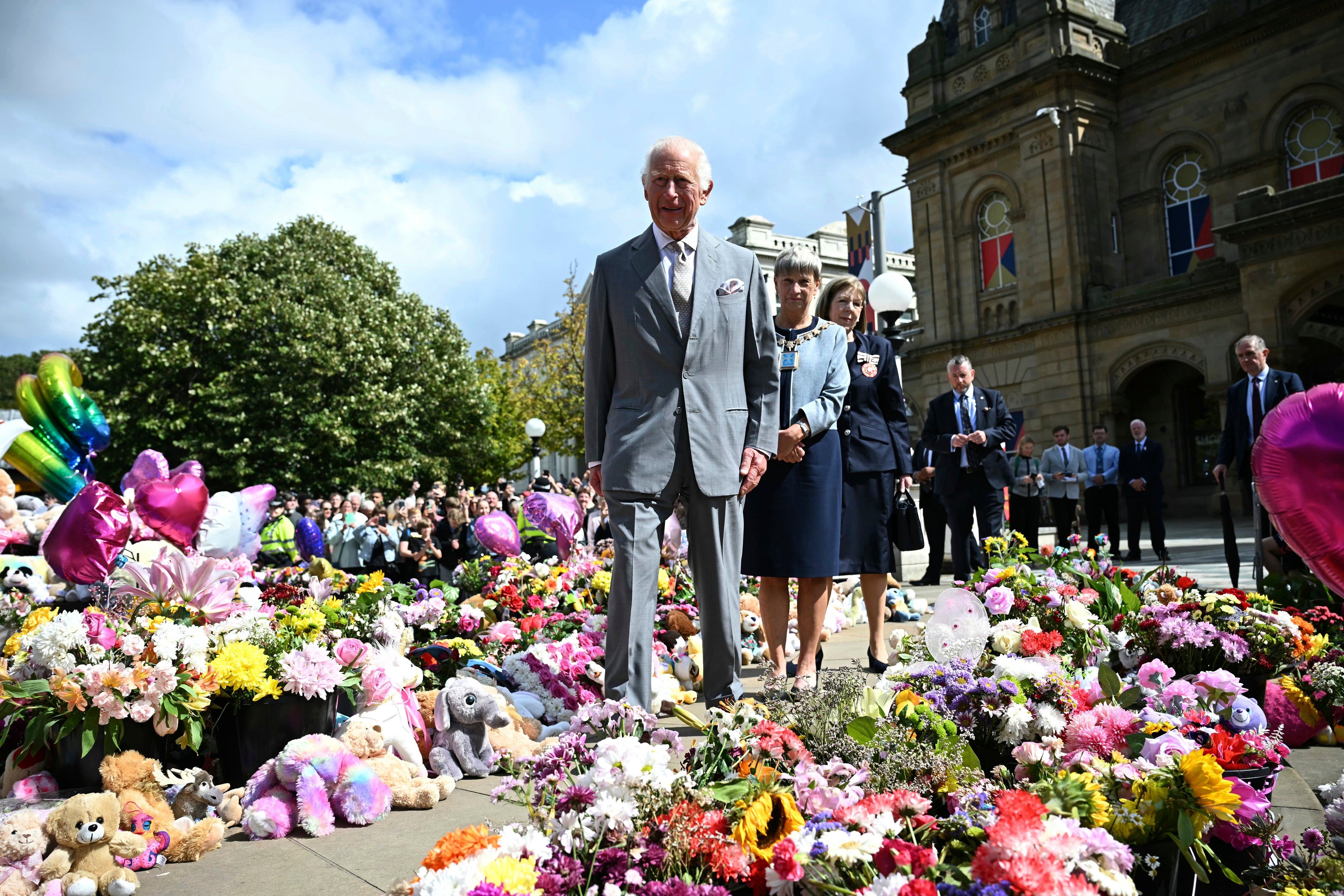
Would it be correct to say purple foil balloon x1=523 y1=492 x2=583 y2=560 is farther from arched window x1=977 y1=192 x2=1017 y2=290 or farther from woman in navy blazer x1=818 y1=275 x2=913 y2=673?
arched window x1=977 y1=192 x2=1017 y2=290

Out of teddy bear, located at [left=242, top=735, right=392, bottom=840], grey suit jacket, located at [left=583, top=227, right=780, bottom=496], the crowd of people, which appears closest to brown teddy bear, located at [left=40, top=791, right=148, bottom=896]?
teddy bear, located at [left=242, top=735, right=392, bottom=840]

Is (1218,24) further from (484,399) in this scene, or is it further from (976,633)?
(976,633)

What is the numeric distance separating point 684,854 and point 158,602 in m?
2.55

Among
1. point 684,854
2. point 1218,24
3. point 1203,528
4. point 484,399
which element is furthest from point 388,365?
point 684,854

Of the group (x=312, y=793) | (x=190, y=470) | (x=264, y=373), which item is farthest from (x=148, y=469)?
(x=264, y=373)

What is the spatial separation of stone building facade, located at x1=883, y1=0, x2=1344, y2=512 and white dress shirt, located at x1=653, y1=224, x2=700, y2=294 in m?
20.5

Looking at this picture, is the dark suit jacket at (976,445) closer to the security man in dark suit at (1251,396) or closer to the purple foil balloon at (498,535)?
the security man in dark suit at (1251,396)

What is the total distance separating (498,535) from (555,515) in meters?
1.52

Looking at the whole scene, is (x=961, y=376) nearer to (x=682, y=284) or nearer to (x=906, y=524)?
(x=906, y=524)

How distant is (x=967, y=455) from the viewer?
7.55m

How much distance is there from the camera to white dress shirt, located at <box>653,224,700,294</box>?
378cm

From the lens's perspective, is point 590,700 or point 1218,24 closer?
point 590,700

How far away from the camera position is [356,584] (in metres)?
6.02

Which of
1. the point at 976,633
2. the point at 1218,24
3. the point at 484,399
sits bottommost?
the point at 976,633
